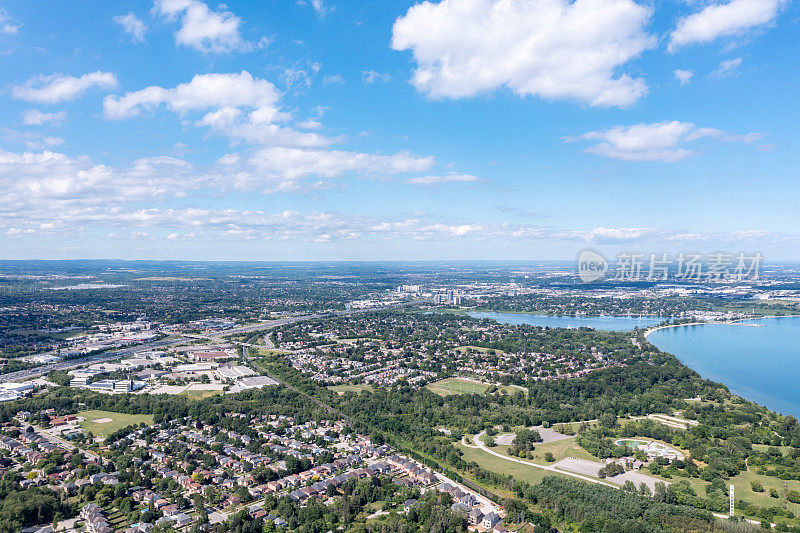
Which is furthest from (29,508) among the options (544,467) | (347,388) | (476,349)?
(476,349)

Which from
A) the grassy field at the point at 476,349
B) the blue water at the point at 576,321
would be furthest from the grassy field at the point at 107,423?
the blue water at the point at 576,321

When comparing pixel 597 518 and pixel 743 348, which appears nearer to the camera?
pixel 597 518

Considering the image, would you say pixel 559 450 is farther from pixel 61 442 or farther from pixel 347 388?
pixel 61 442

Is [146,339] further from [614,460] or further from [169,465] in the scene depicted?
[614,460]

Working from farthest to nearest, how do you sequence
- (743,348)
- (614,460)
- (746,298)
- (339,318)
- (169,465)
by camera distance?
(746,298) < (339,318) < (743,348) < (614,460) < (169,465)

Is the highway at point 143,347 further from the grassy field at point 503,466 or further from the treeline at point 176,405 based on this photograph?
the grassy field at point 503,466

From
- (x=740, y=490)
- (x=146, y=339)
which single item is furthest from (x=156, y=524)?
(x=146, y=339)

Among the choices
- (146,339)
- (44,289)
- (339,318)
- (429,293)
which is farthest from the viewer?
(429,293)
